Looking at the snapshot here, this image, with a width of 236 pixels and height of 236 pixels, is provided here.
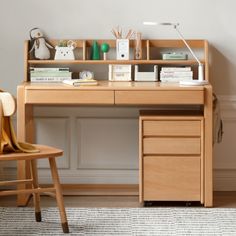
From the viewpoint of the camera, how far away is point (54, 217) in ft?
12.2

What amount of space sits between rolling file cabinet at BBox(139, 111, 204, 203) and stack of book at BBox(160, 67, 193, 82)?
1.53 feet

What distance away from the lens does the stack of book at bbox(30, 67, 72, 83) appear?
4312 mm

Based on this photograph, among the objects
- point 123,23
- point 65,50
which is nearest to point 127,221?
point 65,50

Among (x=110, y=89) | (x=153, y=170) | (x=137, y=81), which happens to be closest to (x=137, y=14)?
(x=137, y=81)

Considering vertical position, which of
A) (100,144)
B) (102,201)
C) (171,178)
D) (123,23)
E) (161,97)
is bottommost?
(102,201)

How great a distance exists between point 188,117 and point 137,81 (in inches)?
22.9

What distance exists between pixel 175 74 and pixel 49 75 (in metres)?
0.85

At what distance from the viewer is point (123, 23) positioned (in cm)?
441

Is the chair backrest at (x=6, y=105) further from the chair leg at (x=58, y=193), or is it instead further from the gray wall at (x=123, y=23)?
the gray wall at (x=123, y=23)

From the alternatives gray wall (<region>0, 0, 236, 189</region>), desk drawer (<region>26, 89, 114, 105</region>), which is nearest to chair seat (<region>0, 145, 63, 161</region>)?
desk drawer (<region>26, 89, 114, 105</region>)

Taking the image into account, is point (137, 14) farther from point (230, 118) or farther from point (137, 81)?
point (230, 118)

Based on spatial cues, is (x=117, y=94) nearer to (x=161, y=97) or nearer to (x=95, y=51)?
(x=161, y=97)

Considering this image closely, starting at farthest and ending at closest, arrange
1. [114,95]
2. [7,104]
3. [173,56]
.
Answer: [173,56]
[114,95]
[7,104]

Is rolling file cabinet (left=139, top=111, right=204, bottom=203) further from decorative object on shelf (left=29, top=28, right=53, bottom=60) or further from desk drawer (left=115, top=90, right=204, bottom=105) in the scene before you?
decorative object on shelf (left=29, top=28, right=53, bottom=60)
